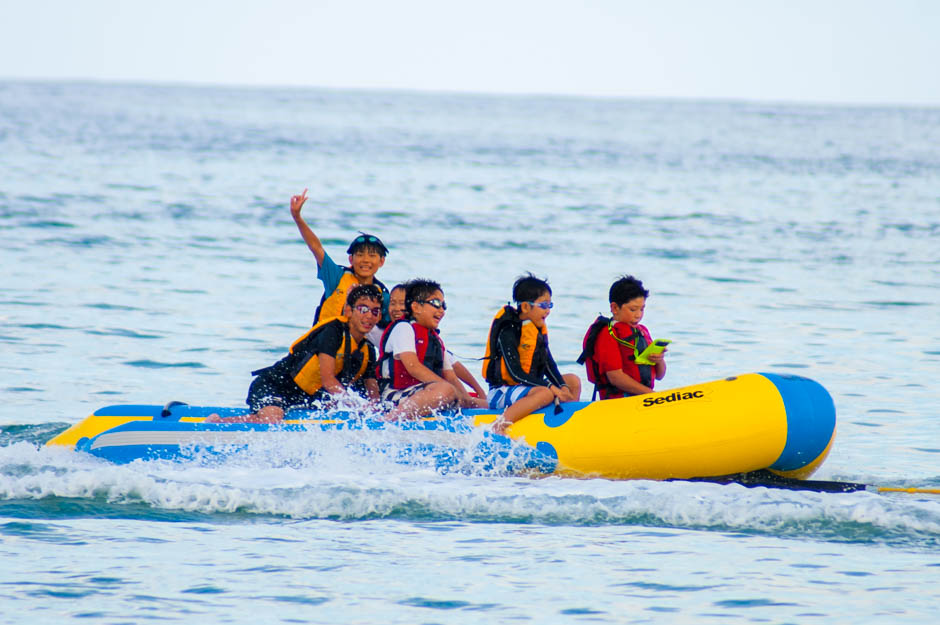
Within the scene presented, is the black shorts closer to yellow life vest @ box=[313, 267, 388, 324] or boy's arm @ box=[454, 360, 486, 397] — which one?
yellow life vest @ box=[313, 267, 388, 324]

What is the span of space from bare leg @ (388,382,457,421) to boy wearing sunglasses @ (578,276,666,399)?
81 cm

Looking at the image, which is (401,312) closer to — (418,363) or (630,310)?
(418,363)

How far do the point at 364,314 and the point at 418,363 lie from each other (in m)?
0.40

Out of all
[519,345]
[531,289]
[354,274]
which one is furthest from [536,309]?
[354,274]

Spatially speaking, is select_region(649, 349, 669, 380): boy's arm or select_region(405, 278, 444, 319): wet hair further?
select_region(649, 349, 669, 380): boy's arm

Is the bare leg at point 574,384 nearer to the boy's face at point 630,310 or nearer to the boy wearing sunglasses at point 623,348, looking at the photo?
the boy wearing sunglasses at point 623,348

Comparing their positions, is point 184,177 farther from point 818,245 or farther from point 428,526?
point 428,526

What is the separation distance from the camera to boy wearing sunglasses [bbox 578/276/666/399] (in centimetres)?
680

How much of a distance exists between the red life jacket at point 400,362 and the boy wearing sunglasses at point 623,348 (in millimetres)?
838

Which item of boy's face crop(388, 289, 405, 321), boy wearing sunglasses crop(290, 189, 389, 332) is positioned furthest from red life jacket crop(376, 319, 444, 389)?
boy wearing sunglasses crop(290, 189, 389, 332)

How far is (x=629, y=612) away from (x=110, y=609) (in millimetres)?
2022

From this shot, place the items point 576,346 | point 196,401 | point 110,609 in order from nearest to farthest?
point 110,609 < point 196,401 < point 576,346

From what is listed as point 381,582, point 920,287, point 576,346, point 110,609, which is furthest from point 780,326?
point 110,609

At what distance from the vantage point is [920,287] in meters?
14.8
